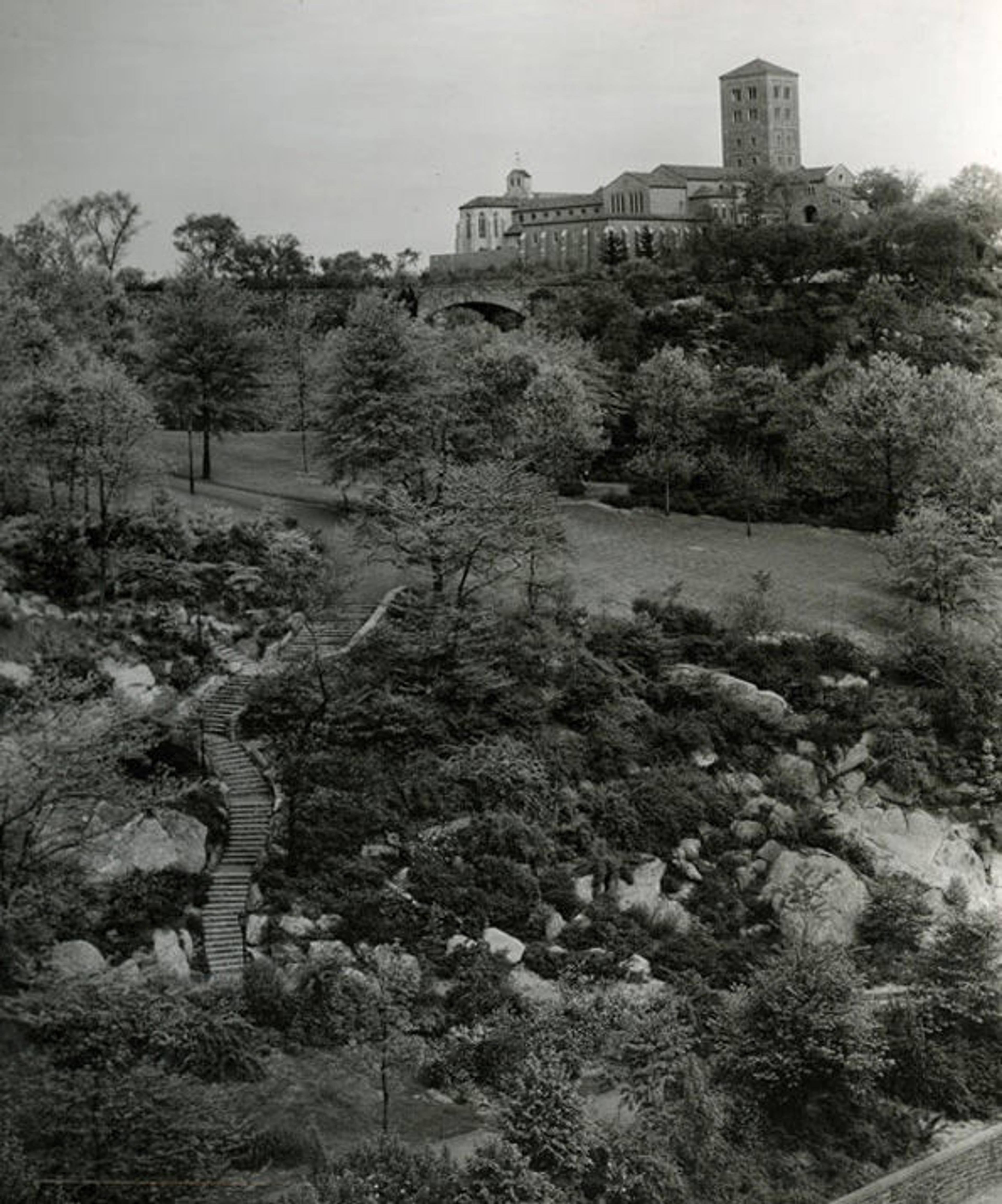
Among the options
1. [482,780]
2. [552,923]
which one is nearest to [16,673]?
[482,780]

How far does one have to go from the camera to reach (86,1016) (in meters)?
11.9

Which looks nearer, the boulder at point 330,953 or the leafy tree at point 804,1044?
the leafy tree at point 804,1044

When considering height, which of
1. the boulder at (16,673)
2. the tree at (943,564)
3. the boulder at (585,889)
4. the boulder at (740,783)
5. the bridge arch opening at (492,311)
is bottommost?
the boulder at (585,889)

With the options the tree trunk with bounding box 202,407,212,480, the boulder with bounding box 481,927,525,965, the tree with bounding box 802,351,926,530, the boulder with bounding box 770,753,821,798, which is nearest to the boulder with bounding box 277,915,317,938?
the boulder with bounding box 481,927,525,965

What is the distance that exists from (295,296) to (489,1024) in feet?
93.9

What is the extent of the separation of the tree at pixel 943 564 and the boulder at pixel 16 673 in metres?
13.4

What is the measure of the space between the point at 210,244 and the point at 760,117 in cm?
1401

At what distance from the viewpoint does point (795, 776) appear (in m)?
18.6

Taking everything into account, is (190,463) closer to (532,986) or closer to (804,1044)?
(532,986)

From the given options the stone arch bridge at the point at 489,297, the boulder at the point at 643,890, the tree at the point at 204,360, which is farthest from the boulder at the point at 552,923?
the stone arch bridge at the point at 489,297

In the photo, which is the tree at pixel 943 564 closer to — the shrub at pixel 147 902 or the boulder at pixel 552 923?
the boulder at pixel 552 923

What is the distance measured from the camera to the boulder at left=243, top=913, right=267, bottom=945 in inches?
572

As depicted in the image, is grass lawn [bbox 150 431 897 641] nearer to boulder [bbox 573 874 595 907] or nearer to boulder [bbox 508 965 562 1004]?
boulder [bbox 573 874 595 907]

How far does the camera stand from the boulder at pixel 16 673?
1596cm
